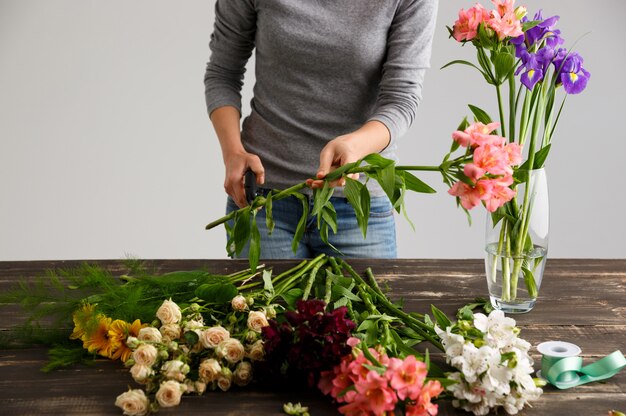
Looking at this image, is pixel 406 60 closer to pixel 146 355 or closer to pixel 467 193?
pixel 467 193

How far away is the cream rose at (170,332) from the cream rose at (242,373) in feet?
0.33

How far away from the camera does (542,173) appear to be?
136 cm

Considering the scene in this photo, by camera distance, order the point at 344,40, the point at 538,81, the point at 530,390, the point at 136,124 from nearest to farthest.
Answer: the point at 530,390
the point at 538,81
the point at 344,40
the point at 136,124

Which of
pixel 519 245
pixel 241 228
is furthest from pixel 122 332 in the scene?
pixel 519 245

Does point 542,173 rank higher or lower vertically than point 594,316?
higher

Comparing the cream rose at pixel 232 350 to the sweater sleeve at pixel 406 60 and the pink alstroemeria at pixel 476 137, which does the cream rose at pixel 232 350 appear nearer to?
the pink alstroemeria at pixel 476 137

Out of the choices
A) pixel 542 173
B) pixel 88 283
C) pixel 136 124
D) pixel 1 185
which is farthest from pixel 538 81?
pixel 1 185

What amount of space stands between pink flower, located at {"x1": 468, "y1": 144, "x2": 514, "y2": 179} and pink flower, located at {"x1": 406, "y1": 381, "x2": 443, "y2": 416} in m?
0.31

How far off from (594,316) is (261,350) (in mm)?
645

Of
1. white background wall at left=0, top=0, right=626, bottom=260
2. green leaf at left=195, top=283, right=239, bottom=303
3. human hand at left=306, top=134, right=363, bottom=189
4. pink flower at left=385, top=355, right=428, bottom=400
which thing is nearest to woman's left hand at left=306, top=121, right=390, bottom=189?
human hand at left=306, top=134, right=363, bottom=189

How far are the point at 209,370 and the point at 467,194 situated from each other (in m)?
0.44

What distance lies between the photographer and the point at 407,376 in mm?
947

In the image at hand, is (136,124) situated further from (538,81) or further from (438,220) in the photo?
(538,81)

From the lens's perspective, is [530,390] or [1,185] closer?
[530,390]
